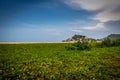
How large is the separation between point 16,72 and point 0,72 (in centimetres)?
124

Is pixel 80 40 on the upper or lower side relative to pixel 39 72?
upper

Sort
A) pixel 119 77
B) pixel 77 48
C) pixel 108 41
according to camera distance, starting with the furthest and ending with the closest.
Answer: pixel 108 41
pixel 77 48
pixel 119 77

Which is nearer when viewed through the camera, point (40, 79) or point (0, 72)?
point (40, 79)

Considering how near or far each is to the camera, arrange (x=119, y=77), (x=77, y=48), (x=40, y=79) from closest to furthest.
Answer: (x=40, y=79) → (x=119, y=77) → (x=77, y=48)

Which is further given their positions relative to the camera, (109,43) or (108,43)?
(109,43)

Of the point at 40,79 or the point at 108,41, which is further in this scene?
the point at 108,41

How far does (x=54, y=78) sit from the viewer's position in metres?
11.3

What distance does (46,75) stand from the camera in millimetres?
11906

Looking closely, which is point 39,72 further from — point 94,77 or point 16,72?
point 94,77

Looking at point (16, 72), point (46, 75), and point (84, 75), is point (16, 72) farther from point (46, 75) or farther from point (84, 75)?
point (84, 75)

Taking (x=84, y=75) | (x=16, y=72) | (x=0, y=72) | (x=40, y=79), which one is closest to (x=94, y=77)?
(x=84, y=75)

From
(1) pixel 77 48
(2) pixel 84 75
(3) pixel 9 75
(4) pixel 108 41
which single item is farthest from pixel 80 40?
(3) pixel 9 75

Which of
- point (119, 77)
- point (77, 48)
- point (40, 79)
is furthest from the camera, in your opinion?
point (77, 48)

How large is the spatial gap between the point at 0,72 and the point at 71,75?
18.3ft
